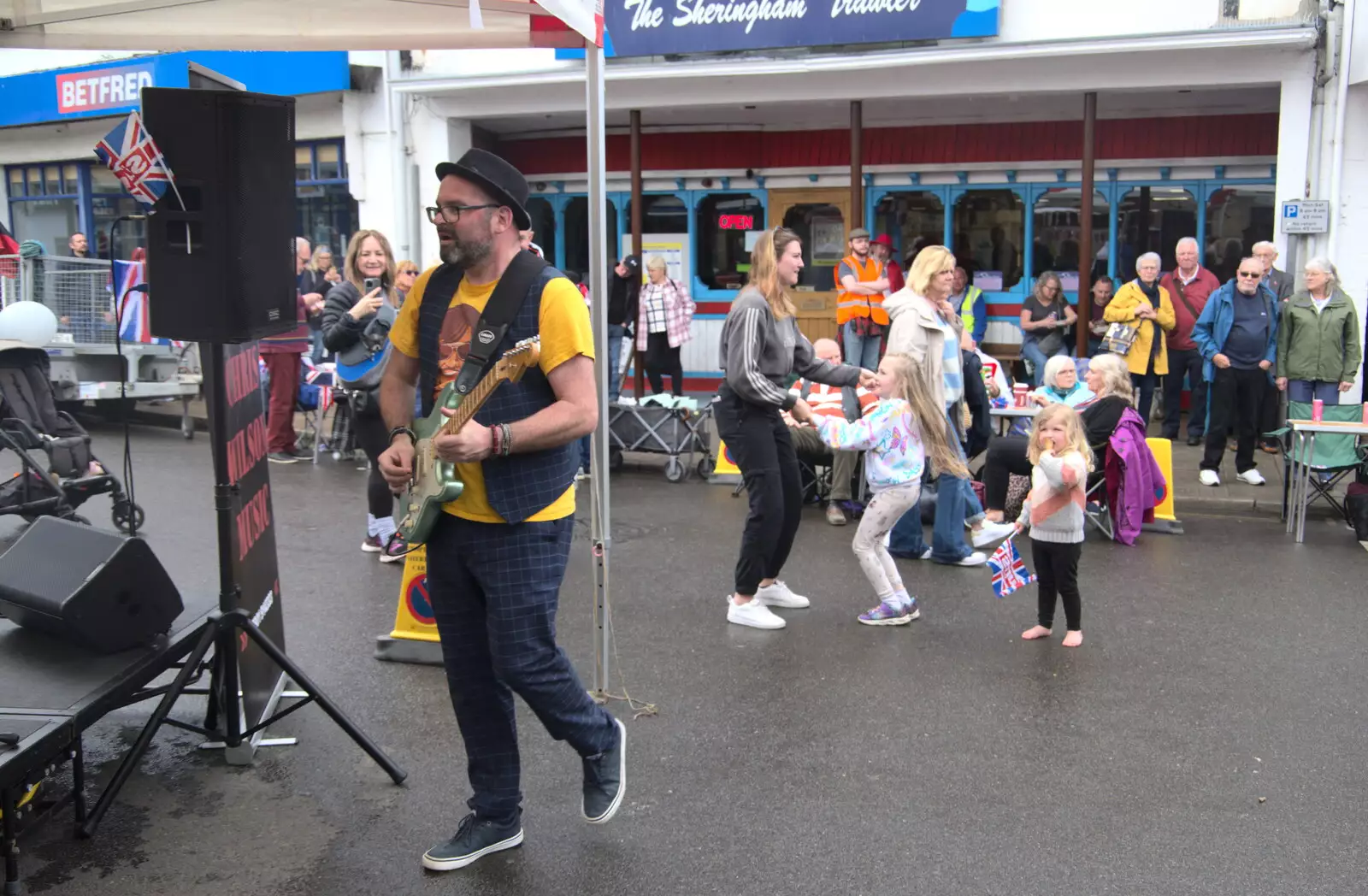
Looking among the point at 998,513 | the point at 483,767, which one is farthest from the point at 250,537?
the point at 998,513

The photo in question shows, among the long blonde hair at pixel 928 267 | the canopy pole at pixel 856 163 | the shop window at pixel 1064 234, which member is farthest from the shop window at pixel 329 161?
the long blonde hair at pixel 928 267

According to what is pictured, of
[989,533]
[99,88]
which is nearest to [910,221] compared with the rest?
[989,533]

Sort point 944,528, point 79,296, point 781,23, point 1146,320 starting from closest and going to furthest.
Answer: point 944,528
point 1146,320
point 781,23
point 79,296

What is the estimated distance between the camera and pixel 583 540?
8.66 metres

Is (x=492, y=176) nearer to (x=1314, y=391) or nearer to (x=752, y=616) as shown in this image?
(x=752, y=616)

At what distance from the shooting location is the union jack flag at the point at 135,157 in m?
4.12

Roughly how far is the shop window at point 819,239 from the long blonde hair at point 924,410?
27.2ft

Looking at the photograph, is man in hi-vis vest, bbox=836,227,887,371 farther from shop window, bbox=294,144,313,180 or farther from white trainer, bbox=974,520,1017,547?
shop window, bbox=294,144,313,180

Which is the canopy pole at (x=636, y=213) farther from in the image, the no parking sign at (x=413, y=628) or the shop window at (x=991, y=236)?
the no parking sign at (x=413, y=628)

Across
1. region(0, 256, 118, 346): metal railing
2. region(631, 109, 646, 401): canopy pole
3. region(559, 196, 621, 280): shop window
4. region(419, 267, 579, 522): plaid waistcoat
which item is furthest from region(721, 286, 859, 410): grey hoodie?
region(559, 196, 621, 280): shop window

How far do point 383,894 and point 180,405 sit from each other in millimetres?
13290

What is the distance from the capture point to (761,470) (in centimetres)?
616

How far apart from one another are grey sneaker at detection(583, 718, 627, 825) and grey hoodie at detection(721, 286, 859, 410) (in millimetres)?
2325

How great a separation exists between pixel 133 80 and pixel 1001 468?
13.9 m
